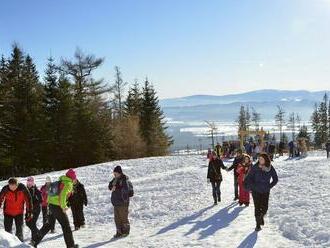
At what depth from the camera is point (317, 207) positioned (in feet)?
49.0

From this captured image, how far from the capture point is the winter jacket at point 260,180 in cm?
1255

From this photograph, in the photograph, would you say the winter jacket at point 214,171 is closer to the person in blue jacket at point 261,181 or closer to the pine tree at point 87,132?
the person in blue jacket at point 261,181

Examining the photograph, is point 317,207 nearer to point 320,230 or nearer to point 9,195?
point 320,230

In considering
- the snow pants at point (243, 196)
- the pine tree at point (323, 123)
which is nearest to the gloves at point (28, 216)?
the snow pants at point (243, 196)

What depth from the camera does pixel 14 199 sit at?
12648mm

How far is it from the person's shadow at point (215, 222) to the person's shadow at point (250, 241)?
1.08 metres

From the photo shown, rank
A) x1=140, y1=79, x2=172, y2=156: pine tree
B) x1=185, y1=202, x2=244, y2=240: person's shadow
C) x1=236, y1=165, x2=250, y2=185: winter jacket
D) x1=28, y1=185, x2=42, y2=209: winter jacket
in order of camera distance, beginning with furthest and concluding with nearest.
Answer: x1=140, y1=79, x2=172, y2=156: pine tree → x1=236, y1=165, x2=250, y2=185: winter jacket → x1=28, y1=185, x2=42, y2=209: winter jacket → x1=185, y1=202, x2=244, y2=240: person's shadow

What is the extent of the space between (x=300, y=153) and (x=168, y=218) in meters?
29.2

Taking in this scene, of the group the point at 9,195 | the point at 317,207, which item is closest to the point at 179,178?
the point at 317,207

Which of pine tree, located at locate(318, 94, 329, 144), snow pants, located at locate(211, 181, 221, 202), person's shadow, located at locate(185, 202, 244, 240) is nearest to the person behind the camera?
person's shadow, located at locate(185, 202, 244, 240)

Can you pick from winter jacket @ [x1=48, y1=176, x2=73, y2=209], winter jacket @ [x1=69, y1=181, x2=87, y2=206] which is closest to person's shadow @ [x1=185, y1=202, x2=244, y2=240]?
winter jacket @ [x1=48, y1=176, x2=73, y2=209]

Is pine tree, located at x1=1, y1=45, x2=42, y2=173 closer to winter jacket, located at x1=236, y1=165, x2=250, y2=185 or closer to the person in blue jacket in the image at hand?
winter jacket, located at x1=236, y1=165, x2=250, y2=185

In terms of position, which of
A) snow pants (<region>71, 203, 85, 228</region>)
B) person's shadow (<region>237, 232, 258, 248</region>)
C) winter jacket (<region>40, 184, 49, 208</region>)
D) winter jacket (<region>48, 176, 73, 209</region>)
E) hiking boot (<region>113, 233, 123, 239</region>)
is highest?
winter jacket (<region>48, 176, 73, 209</region>)

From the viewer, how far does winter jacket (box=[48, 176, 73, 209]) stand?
11.7 metres
